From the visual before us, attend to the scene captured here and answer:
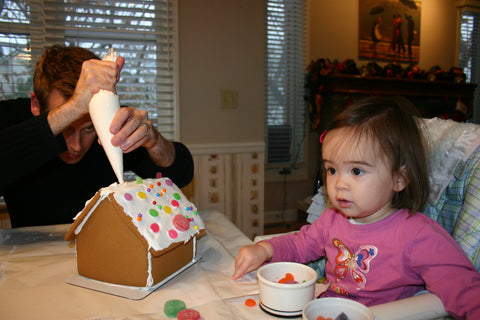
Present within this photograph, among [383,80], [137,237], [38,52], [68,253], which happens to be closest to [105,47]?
[38,52]

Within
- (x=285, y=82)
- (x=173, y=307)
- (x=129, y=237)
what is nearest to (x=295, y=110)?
(x=285, y=82)

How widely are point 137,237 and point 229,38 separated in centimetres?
186

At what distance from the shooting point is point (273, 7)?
348 cm

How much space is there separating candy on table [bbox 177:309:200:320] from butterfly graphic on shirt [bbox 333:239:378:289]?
0.41 meters

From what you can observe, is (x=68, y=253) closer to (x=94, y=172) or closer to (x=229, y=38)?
(x=94, y=172)

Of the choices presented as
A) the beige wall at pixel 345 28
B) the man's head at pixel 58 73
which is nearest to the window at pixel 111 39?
the man's head at pixel 58 73

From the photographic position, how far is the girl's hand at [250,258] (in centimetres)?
85

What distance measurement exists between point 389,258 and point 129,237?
58cm

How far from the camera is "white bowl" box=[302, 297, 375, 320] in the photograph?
59 centimetres

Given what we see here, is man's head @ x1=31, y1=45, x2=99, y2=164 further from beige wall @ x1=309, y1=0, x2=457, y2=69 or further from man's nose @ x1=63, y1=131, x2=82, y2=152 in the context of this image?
beige wall @ x1=309, y1=0, x2=457, y2=69

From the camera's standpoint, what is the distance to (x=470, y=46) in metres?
4.51

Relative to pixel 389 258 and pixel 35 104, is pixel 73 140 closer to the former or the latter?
pixel 35 104

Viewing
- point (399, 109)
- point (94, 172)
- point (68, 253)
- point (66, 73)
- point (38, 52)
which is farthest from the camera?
point (38, 52)

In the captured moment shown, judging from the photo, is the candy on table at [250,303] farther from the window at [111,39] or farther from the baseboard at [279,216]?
the baseboard at [279,216]
